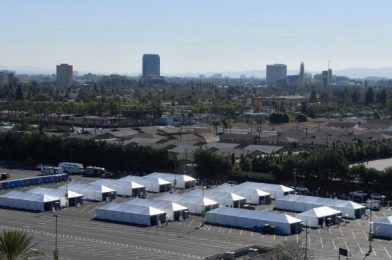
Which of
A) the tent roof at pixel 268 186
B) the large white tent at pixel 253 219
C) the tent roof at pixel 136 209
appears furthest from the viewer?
the tent roof at pixel 268 186

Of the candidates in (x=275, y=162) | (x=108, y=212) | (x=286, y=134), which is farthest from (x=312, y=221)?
(x=286, y=134)

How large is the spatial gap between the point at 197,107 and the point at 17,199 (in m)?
62.2

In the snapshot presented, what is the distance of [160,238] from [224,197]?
730cm

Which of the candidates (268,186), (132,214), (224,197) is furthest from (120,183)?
(268,186)

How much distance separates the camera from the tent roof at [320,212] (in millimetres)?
28900

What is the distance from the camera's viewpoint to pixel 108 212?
29.8m

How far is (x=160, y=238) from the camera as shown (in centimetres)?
2644

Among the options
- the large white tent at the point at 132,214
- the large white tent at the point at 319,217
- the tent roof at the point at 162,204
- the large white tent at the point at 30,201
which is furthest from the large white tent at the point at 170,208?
the large white tent at the point at 319,217

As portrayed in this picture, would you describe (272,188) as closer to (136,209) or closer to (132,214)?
(136,209)

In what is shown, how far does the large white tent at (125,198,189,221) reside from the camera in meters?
29.8

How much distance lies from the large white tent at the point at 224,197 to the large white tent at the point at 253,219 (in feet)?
9.38

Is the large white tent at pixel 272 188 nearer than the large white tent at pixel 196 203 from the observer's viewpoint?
No

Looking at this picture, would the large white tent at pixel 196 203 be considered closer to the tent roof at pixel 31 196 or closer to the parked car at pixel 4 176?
the tent roof at pixel 31 196

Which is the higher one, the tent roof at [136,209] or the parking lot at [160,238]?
the tent roof at [136,209]
